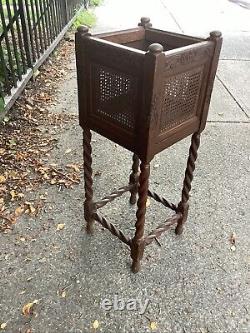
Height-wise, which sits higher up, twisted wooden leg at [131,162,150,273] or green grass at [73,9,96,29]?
twisted wooden leg at [131,162,150,273]

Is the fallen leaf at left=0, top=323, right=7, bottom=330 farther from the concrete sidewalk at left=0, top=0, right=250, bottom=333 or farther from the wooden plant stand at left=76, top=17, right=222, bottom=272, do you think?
the wooden plant stand at left=76, top=17, right=222, bottom=272

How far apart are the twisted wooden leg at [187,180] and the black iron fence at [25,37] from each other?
220 centimetres

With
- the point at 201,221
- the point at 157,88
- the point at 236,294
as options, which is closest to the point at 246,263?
the point at 236,294

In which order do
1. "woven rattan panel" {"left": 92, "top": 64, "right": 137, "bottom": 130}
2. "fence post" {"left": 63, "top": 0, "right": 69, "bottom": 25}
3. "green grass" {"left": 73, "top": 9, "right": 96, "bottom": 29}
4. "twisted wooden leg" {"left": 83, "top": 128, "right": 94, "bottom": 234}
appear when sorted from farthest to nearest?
"green grass" {"left": 73, "top": 9, "right": 96, "bottom": 29} → "fence post" {"left": 63, "top": 0, "right": 69, "bottom": 25} → "twisted wooden leg" {"left": 83, "top": 128, "right": 94, "bottom": 234} → "woven rattan panel" {"left": 92, "top": 64, "right": 137, "bottom": 130}

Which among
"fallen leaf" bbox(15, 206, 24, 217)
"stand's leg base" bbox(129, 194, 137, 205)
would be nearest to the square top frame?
"stand's leg base" bbox(129, 194, 137, 205)

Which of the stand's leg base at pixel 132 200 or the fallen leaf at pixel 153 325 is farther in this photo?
the stand's leg base at pixel 132 200

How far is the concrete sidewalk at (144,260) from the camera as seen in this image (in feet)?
6.34

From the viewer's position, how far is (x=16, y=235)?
95.0 inches

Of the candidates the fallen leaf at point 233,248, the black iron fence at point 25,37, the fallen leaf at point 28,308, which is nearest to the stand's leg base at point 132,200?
the fallen leaf at point 233,248

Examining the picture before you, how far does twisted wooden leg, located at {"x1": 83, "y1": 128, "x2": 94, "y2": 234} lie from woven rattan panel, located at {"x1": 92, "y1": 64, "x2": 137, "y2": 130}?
A: 241 millimetres

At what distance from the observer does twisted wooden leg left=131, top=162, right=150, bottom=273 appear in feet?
6.02

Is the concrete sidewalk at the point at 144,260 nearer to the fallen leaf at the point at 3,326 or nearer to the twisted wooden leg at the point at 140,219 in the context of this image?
the fallen leaf at the point at 3,326

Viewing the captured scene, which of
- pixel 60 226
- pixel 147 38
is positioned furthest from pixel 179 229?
pixel 147 38

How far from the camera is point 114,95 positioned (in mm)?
1760
